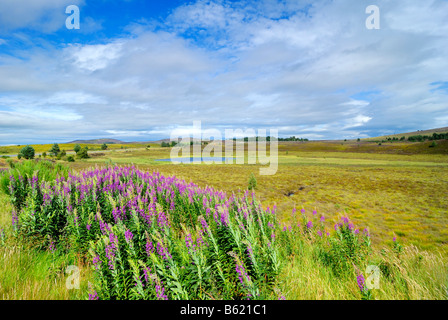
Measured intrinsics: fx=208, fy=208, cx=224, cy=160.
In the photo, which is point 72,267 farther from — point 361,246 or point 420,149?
point 420,149

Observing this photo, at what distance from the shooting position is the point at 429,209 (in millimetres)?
11875

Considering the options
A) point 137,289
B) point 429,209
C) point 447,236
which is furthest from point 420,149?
point 137,289

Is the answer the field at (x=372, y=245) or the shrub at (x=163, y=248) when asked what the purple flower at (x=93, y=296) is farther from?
the field at (x=372, y=245)

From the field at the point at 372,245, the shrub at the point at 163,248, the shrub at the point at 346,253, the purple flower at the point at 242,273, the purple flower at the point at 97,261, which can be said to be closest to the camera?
the purple flower at the point at 242,273

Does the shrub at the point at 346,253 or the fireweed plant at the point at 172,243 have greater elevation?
the fireweed plant at the point at 172,243

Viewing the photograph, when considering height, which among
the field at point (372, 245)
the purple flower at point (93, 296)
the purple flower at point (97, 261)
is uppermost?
the purple flower at point (97, 261)

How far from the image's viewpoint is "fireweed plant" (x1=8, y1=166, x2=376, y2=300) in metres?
2.39

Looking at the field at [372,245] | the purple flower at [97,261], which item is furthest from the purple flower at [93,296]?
the field at [372,245]

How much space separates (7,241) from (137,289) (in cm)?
392

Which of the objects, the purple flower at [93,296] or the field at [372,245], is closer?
the purple flower at [93,296]

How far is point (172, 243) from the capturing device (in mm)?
3031

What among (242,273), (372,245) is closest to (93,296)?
(242,273)

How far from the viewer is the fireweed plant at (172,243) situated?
94.3 inches

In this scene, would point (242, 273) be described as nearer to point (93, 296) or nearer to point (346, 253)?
point (93, 296)
